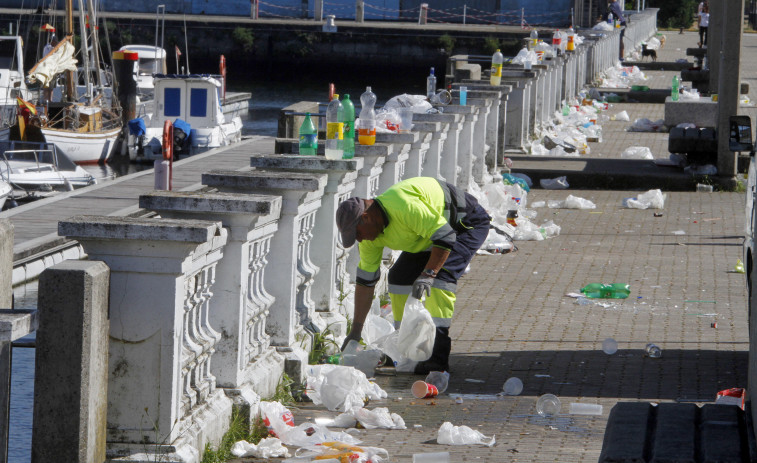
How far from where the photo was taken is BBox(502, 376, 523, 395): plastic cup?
656 centimetres

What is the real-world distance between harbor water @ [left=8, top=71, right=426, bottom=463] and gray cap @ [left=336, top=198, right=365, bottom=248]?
2329mm

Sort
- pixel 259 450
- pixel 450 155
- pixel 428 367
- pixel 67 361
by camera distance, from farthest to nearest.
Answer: pixel 450 155 → pixel 428 367 → pixel 259 450 → pixel 67 361

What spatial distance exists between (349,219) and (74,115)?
30.7 m

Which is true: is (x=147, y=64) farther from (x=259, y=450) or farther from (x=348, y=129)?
(x=259, y=450)

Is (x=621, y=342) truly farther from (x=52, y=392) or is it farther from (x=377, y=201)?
(x=52, y=392)

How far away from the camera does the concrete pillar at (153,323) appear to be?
15.1 ft

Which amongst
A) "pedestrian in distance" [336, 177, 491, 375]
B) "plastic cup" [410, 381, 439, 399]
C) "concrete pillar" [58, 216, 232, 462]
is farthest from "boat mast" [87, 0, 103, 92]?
"concrete pillar" [58, 216, 232, 462]

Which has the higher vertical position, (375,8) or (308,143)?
(375,8)

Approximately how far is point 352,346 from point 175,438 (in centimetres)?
218

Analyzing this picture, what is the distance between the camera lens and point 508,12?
190 ft

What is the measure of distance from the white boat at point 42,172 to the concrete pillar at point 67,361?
79.1 ft

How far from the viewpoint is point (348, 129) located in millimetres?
8438

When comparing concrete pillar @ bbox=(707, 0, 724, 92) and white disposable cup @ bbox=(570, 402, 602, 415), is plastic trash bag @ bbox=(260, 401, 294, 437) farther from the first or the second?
concrete pillar @ bbox=(707, 0, 724, 92)

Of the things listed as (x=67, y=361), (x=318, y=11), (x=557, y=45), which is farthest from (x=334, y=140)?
(x=318, y=11)
